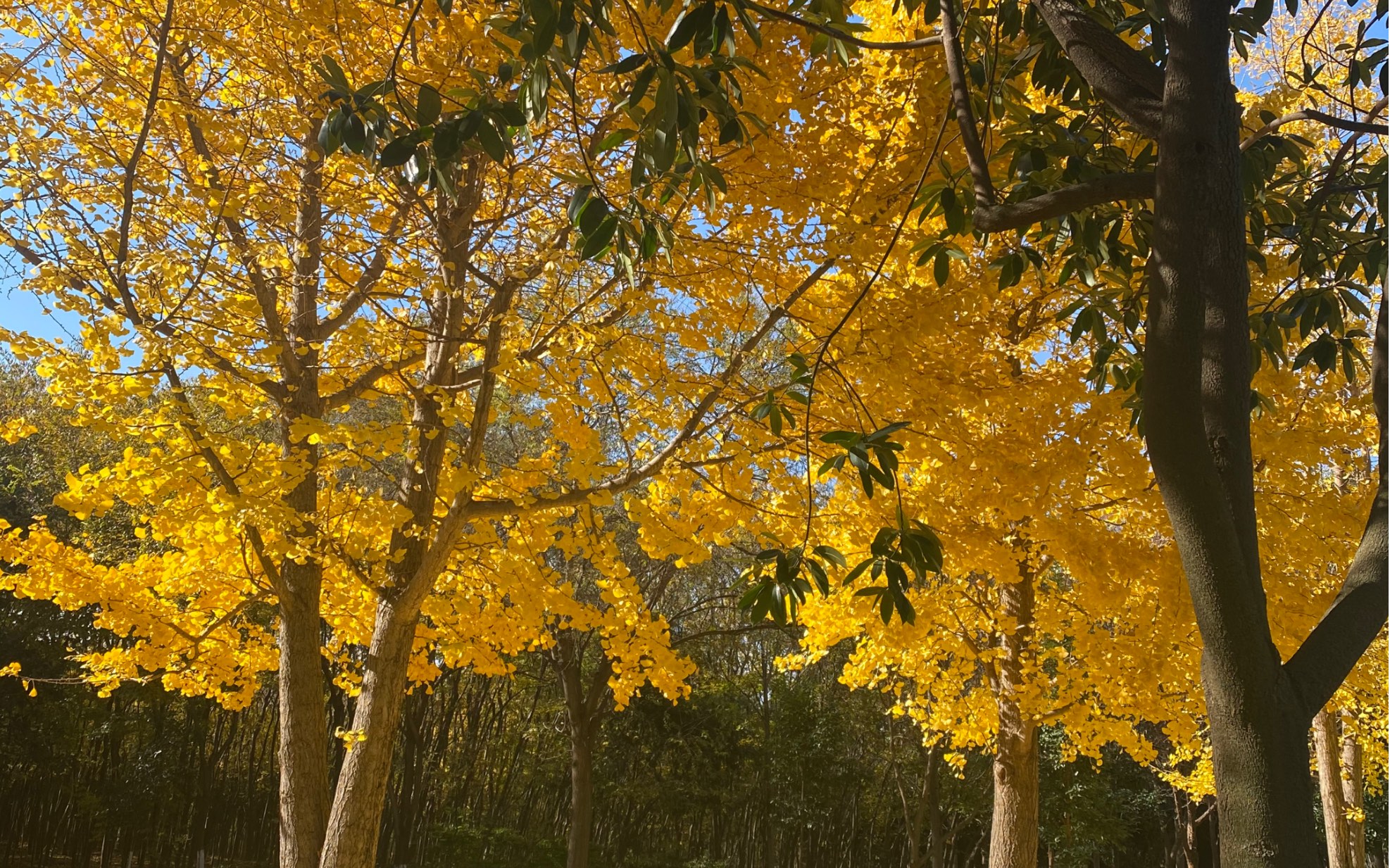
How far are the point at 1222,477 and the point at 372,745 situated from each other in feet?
15.4

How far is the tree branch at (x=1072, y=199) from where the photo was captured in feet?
5.88

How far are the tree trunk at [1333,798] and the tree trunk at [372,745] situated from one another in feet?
28.6

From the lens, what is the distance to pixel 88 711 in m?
10.8

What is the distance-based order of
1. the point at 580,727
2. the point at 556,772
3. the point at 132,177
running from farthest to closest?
the point at 556,772 → the point at 580,727 → the point at 132,177

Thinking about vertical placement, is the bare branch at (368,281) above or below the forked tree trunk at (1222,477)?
above

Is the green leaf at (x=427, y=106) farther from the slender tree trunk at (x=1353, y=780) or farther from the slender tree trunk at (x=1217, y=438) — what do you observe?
the slender tree trunk at (x=1353, y=780)

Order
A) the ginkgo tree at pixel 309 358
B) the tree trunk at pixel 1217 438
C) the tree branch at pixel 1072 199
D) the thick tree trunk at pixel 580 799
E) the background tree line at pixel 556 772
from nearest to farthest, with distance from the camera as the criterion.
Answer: the tree trunk at pixel 1217 438, the tree branch at pixel 1072 199, the ginkgo tree at pixel 309 358, the thick tree trunk at pixel 580 799, the background tree line at pixel 556 772

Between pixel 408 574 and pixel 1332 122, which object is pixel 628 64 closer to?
pixel 1332 122

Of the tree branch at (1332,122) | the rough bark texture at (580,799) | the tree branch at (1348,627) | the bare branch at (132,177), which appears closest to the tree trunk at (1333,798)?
the rough bark texture at (580,799)

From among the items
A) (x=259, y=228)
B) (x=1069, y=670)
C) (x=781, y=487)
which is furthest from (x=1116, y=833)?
(x=259, y=228)

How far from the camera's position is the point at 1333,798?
891 centimetres

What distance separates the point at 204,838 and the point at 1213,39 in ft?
44.3

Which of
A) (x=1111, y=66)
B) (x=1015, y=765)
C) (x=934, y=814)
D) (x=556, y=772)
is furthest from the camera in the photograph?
(x=556, y=772)

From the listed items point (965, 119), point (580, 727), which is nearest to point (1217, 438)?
point (965, 119)
